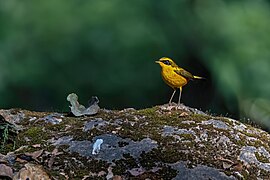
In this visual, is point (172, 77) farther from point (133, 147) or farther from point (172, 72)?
point (133, 147)

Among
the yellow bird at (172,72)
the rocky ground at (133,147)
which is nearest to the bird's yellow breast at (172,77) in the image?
the yellow bird at (172,72)

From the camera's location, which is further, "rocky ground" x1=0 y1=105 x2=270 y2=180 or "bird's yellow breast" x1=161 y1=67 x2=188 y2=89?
"bird's yellow breast" x1=161 y1=67 x2=188 y2=89

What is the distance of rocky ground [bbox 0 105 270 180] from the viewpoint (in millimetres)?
2268

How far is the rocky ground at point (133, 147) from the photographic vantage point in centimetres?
227

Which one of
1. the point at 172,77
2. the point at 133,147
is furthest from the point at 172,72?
the point at 133,147

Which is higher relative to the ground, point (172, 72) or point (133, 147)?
point (172, 72)

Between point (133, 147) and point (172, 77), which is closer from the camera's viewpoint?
point (133, 147)

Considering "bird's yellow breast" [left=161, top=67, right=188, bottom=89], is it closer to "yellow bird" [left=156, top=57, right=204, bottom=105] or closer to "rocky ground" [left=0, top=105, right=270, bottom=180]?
"yellow bird" [left=156, top=57, right=204, bottom=105]

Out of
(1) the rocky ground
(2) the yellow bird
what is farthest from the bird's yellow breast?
(1) the rocky ground

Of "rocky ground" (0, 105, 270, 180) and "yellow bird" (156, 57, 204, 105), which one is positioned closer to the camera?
"rocky ground" (0, 105, 270, 180)

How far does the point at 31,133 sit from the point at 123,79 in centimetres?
283

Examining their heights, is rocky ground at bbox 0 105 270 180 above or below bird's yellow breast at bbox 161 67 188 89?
below

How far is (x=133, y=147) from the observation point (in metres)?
2.43

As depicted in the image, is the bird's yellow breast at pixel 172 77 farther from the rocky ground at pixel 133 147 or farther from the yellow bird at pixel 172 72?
the rocky ground at pixel 133 147
